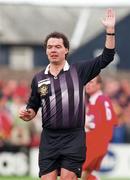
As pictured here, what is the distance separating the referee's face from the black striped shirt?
6.4 inches

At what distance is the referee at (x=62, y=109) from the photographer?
9.14 metres

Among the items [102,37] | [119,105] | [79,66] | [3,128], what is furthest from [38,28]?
[79,66]

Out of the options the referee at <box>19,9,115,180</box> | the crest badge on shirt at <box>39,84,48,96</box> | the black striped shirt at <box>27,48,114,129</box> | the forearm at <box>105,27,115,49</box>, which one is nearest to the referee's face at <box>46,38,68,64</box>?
the referee at <box>19,9,115,180</box>

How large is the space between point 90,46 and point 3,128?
23625 mm

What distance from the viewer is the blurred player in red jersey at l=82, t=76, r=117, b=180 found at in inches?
480

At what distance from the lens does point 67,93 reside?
30.0 ft

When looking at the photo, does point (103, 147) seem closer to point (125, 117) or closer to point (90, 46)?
point (125, 117)

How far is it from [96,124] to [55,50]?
10.8 ft

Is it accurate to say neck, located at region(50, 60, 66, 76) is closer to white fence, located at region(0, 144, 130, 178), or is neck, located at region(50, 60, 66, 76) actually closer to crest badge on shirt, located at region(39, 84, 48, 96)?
crest badge on shirt, located at region(39, 84, 48, 96)

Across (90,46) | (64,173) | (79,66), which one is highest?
(90,46)

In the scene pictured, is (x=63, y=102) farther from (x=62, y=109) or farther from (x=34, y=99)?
(x=34, y=99)

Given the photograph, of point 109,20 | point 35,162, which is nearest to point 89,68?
point 109,20

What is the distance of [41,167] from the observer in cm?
928

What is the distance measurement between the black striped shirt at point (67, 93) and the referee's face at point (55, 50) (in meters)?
0.16
